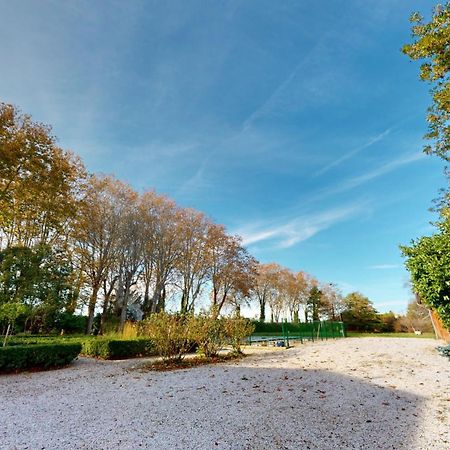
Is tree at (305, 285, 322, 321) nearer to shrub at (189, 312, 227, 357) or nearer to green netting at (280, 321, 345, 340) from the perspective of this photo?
green netting at (280, 321, 345, 340)

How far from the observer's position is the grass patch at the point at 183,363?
8.18 meters

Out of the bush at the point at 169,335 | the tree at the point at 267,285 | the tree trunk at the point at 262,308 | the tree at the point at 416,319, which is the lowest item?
the bush at the point at 169,335

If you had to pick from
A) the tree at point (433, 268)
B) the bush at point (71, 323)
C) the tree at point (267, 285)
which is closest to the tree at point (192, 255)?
the bush at point (71, 323)

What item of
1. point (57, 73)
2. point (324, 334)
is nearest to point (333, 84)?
point (57, 73)

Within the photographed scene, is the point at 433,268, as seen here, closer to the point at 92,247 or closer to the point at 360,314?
the point at 92,247

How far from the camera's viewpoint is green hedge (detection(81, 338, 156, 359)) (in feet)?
34.9

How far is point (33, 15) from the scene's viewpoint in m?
8.41

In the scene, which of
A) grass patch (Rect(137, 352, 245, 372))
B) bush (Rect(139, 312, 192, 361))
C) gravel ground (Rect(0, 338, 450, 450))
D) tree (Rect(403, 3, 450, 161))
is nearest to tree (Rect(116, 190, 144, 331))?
grass patch (Rect(137, 352, 245, 372))

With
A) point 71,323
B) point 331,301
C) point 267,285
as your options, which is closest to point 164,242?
point 71,323

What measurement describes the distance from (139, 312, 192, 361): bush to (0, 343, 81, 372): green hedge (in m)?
3.00

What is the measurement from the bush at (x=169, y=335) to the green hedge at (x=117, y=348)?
6.78 feet

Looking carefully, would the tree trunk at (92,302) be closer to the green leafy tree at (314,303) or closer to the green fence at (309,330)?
the green fence at (309,330)

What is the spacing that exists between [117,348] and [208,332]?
153 inches

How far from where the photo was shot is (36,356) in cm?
879
